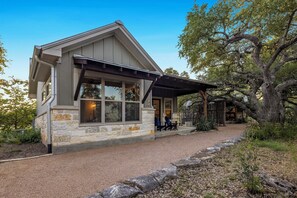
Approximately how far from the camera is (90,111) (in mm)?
6047

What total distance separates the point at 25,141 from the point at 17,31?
662 cm

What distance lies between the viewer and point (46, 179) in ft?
10.7

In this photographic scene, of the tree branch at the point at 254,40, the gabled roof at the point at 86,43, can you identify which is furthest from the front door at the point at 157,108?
the tree branch at the point at 254,40

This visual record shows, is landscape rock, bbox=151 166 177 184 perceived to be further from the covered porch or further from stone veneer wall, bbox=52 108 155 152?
the covered porch

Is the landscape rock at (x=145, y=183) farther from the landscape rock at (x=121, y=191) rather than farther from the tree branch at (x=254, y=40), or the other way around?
the tree branch at (x=254, y=40)

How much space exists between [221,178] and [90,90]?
16.4 ft

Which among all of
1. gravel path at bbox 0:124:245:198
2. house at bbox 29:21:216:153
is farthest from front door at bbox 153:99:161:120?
gravel path at bbox 0:124:245:198

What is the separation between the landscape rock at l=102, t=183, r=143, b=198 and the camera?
2.50 meters

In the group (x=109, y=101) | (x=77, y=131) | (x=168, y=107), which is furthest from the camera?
(x=168, y=107)

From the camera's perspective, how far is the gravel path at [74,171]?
2828mm

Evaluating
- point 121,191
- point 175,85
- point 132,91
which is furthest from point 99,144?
point 175,85

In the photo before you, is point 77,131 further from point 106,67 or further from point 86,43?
point 86,43

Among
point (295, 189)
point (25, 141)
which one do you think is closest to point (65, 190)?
point (295, 189)

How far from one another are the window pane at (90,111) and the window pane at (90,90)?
0.22 metres
